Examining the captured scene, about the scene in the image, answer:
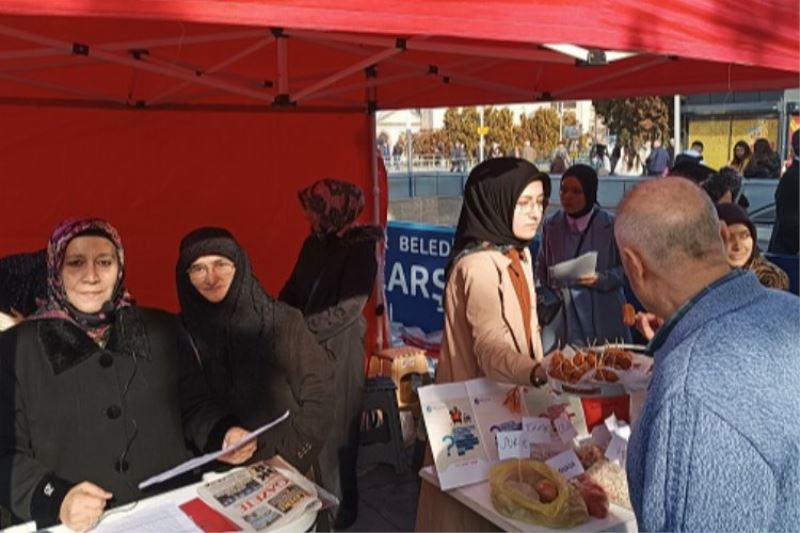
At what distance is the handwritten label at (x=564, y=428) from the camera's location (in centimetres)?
236

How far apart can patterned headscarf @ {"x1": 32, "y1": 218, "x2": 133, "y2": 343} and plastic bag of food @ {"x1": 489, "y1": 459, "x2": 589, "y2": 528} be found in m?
1.20

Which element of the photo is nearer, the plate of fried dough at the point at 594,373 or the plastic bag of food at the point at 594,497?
the plastic bag of food at the point at 594,497

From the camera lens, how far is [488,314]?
2.47 metres

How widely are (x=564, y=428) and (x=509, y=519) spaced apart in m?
0.39

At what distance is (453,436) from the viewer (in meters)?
2.32

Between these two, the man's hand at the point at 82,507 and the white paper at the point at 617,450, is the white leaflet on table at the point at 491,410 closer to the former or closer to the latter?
the white paper at the point at 617,450

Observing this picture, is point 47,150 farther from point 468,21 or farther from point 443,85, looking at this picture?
point 468,21

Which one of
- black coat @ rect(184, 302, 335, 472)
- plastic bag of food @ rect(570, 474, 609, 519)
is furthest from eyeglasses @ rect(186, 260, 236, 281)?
plastic bag of food @ rect(570, 474, 609, 519)

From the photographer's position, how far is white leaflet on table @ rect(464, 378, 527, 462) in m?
2.34

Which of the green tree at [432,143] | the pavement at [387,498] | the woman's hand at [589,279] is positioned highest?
the green tree at [432,143]

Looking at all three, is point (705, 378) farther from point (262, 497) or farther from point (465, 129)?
point (465, 129)

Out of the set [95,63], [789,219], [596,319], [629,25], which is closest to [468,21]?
[629,25]

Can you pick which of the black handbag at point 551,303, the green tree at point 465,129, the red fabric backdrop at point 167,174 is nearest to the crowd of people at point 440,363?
the black handbag at point 551,303

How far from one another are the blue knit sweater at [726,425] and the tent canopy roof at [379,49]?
3.57 feet
